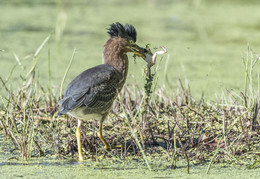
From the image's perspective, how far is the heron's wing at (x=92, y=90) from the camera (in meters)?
3.92

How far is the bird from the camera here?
3947 mm

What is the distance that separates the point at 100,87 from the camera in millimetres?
4047

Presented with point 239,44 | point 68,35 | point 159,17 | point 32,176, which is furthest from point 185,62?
point 32,176

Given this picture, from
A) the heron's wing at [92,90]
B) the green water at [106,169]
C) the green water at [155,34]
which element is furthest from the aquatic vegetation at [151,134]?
the green water at [155,34]

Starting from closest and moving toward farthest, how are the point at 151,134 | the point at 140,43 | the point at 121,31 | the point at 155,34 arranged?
the point at 151,134 < the point at 121,31 < the point at 140,43 < the point at 155,34

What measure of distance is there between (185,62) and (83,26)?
9.66ft

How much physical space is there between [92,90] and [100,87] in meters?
0.07

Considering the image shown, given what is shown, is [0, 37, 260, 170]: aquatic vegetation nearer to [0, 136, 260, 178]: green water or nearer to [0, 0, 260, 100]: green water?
[0, 136, 260, 178]: green water

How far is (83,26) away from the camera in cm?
976

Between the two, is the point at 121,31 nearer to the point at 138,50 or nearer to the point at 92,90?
the point at 138,50

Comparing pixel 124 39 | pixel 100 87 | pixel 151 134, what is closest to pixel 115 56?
pixel 124 39

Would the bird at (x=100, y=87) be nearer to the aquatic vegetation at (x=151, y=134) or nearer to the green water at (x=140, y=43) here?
the aquatic vegetation at (x=151, y=134)

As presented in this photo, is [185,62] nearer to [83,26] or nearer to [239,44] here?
[239,44]

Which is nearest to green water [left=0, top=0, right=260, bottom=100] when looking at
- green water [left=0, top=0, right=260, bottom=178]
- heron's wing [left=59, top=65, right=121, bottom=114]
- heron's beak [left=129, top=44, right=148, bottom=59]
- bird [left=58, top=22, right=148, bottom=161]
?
green water [left=0, top=0, right=260, bottom=178]
